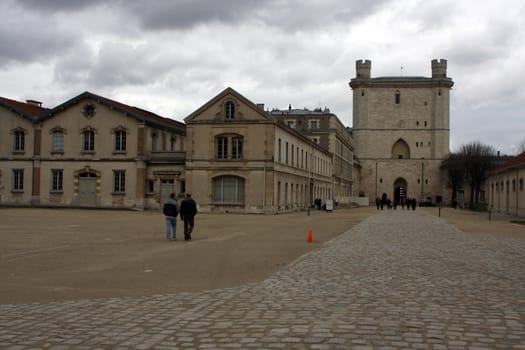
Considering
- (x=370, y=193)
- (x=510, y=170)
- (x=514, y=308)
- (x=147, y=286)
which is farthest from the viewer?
(x=370, y=193)

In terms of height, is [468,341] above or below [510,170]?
below

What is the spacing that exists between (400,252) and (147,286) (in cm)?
876

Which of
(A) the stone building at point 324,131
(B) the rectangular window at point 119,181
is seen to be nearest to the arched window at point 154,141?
(B) the rectangular window at point 119,181

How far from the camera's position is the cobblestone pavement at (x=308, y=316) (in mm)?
6676

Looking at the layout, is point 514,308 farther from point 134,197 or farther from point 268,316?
point 134,197

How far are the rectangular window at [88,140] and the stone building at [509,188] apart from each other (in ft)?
111

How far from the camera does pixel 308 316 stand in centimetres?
801

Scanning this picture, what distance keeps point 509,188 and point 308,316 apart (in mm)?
50516

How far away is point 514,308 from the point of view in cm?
866

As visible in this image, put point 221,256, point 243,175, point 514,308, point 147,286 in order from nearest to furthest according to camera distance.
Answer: point 514,308, point 147,286, point 221,256, point 243,175

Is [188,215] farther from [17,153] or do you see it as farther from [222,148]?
[17,153]

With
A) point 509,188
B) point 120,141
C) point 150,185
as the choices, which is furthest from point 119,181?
point 509,188

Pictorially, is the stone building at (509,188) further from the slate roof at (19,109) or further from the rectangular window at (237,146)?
the slate roof at (19,109)

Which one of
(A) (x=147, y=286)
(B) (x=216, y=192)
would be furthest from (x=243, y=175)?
(A) (x=147, y=286)
